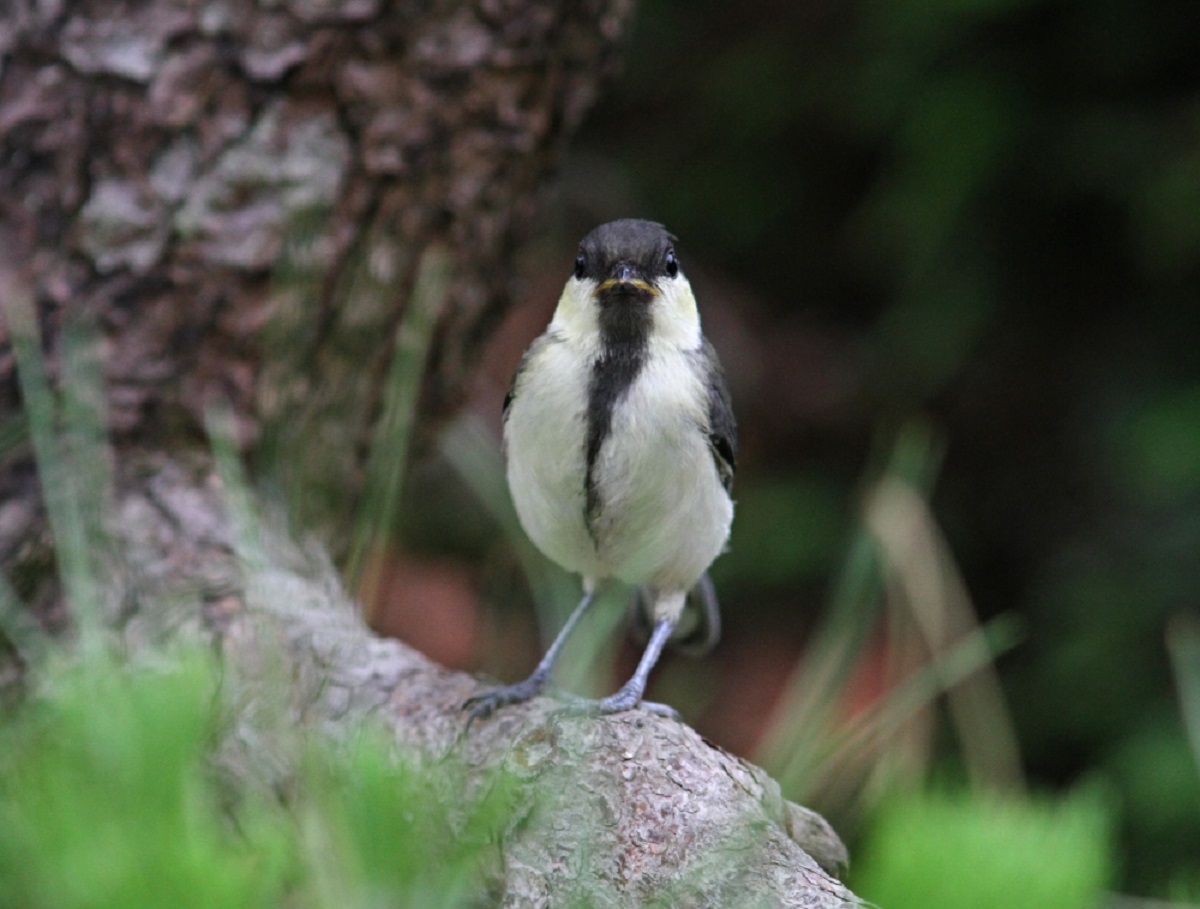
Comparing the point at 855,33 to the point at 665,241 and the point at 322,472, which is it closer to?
the point at 665,241

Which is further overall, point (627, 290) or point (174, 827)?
point (627, 290)

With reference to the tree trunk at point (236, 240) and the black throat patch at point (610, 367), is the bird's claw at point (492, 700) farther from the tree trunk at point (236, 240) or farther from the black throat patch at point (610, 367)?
the black throat patch at point (610, 367)

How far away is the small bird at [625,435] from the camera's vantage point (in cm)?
179

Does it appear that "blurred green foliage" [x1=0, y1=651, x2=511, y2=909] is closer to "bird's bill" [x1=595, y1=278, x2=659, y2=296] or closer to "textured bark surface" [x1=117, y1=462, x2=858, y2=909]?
"textured bark surface" [x1=117, y1=462, x2=858, y2=909]

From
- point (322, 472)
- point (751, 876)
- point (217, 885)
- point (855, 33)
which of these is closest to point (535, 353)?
point (322, 472)

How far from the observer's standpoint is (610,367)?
1.83 meters

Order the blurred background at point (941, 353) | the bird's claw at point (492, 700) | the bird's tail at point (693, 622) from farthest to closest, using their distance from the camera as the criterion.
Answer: the blurred background at point (941, 353) < the bird's tail at point (693, 622) < the bird's claw at point (492, 700)

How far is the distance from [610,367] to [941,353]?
1699mm

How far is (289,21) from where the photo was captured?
6.53ft

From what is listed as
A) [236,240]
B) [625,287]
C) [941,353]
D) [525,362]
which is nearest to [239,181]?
[236,240]

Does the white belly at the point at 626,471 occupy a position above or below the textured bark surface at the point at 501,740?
above

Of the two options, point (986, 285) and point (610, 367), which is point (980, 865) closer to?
point (610, 367)

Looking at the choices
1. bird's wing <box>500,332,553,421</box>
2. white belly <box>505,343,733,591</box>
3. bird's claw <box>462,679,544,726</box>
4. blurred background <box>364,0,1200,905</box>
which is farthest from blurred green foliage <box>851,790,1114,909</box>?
blurred background <box>364,0,1200,905</box>

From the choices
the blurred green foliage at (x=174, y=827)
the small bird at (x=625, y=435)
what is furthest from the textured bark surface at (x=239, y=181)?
the blurred green foliage at (x=174, y=827)
